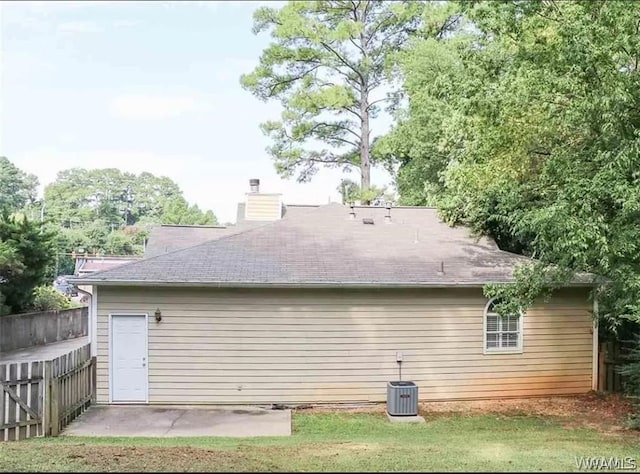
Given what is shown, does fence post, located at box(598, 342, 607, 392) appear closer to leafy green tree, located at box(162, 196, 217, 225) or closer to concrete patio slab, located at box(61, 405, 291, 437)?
concrete patio slab, located at box(61, 405, 291, 437)

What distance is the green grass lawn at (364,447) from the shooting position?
4.30 m

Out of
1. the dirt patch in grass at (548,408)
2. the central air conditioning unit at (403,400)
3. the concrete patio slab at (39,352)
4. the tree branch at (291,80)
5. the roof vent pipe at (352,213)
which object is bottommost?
the concrete patio slab at (39,352)

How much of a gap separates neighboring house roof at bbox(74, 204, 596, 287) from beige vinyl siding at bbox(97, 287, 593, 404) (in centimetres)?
38

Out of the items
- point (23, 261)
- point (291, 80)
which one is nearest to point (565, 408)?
point (291, 80)

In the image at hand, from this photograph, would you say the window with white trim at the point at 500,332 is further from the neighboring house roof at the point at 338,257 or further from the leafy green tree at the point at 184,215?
the leafy green tree at the point at 184,215

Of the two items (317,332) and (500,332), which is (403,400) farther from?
(500,332)

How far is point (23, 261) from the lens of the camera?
19.2m

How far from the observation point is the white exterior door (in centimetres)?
1059

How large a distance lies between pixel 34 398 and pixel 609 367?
11.3m

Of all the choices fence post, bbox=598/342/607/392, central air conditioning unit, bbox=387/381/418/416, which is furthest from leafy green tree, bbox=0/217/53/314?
fence post, bbox=598/342/607/392

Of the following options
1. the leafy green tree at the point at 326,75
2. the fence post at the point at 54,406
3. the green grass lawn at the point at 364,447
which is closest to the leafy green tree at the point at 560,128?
the green grass lawn at the point at 364,447

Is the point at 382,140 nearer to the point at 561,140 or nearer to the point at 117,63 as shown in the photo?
the point at 117,63

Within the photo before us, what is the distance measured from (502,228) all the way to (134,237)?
52319 millimetres

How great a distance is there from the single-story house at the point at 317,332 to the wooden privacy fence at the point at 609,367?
0.57ft
